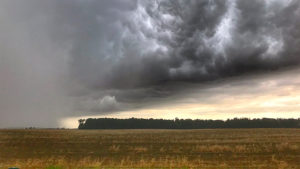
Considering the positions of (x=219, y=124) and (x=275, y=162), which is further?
(x=219, y=124)

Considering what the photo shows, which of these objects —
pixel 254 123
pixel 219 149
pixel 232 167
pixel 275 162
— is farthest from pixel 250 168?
pixel 254 123

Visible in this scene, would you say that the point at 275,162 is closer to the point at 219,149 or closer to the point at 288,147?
the point at 219,149

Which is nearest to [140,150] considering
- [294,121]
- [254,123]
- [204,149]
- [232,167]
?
[204,149]

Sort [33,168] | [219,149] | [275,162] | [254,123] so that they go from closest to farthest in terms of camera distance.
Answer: [33,168]
[275,162]
[219,149]
[254,123]

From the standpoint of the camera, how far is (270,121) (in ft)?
620

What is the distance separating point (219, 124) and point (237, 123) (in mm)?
11718

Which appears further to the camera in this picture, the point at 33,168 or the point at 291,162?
the point at 291,162

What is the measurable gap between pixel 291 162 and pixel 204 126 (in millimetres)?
171951

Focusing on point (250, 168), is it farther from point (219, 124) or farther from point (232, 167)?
point (219, 124)

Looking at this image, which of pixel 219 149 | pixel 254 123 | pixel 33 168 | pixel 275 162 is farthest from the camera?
pixel 254 123

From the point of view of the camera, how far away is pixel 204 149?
131 feet

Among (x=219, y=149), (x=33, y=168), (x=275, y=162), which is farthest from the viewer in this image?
(x=219, y=149)

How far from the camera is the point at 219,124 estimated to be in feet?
646

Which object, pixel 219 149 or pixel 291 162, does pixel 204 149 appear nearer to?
pixel 219 149
